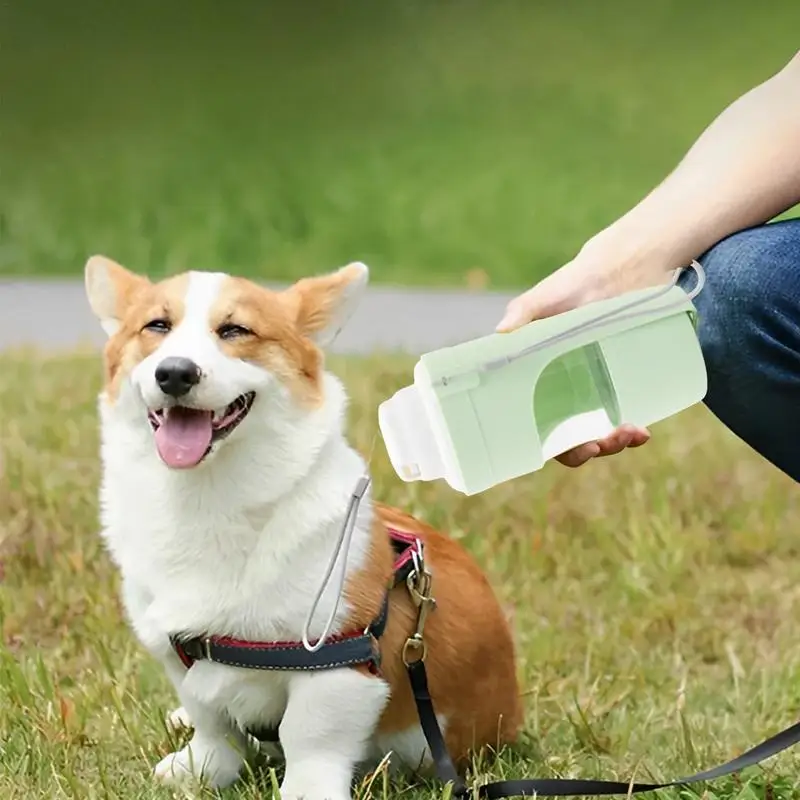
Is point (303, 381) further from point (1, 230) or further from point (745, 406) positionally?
point (1, 230)

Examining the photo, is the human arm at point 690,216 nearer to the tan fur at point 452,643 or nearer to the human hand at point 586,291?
the human hand at point 586,291

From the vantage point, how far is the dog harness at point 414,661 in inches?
62.7

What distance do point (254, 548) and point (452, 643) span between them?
1.12 feet

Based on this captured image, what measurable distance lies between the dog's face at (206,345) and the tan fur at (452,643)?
0.28m

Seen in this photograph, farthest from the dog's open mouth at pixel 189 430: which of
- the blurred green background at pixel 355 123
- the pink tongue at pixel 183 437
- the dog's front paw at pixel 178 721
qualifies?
A: the blurred green background at pixel 355 123

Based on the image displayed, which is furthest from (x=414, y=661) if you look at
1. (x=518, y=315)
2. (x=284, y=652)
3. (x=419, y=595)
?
(x=518, y=315)

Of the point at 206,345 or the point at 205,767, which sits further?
the point at 205,767

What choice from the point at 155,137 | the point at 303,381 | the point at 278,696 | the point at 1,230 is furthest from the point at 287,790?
the point at 155,137

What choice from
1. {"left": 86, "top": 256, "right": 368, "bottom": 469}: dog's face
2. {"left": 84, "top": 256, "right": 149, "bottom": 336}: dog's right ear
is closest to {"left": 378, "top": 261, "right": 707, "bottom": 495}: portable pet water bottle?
{"left": 86, "top": 256, "right": 368, "bottom": 469}: dog's face

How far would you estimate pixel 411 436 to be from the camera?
1.43 metres

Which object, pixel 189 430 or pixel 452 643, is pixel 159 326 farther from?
pixel 452 643

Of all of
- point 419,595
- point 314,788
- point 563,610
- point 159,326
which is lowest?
point 563,610

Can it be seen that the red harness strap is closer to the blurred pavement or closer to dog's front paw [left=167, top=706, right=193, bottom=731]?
dog's front paw [left=167, top=706, right=193, bottom=731]

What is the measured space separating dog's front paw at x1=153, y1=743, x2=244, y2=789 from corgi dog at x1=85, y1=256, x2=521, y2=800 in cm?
1
